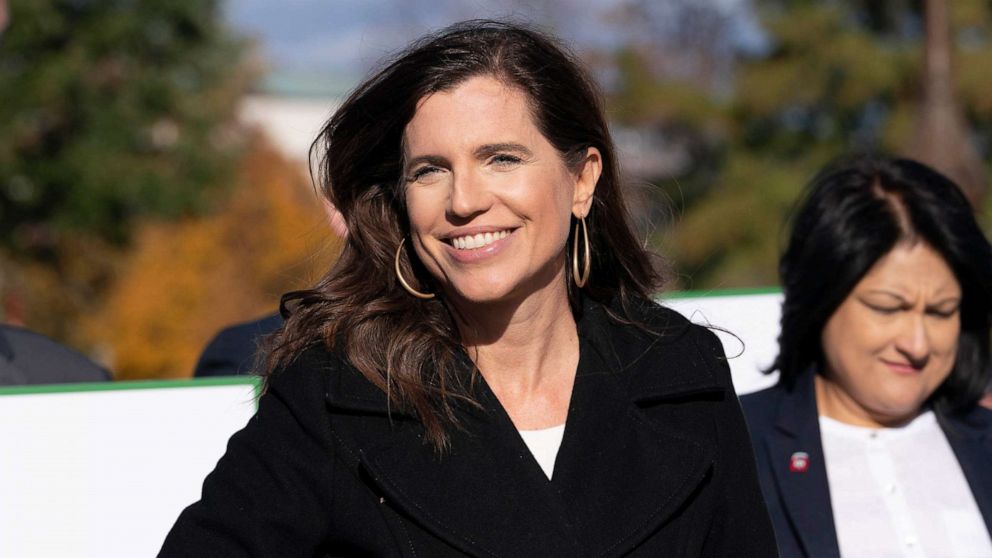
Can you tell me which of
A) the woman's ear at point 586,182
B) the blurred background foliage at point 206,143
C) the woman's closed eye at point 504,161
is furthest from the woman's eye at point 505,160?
the blurred background foliage at point 206,143

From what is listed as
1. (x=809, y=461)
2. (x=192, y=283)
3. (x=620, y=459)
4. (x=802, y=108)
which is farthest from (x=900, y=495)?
(x=802, y=108)

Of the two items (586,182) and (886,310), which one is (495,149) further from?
(886,310)

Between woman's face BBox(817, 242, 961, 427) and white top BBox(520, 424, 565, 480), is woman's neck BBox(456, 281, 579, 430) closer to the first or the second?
white top BBox(520, 424, 565, 480)

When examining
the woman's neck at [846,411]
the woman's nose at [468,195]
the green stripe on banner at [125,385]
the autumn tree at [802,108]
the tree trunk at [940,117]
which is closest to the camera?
the woman's nose at [468,195]

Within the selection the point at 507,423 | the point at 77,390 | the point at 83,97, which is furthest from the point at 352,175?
the point at 83,97

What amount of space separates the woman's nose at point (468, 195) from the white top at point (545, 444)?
43cm

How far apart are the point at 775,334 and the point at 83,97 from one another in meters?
16.7

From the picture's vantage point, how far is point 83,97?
18656mm

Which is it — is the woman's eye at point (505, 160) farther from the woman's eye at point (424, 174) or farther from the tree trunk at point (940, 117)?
the tree trunk at point (940, 117)

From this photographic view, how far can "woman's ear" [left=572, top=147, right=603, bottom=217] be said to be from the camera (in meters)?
2.53

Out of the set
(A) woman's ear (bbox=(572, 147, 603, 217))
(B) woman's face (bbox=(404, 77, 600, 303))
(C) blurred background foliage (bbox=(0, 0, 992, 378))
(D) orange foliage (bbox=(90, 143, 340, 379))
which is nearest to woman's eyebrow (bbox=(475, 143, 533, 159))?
(B) woman's face (bbox=(404, 77, 600, 303))

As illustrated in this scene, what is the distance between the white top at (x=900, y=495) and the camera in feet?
10.3

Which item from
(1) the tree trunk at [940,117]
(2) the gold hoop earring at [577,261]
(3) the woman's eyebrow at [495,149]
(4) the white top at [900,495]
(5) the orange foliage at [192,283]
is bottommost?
(5) the orange foliage at [192,283]

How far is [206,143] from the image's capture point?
1970cm
